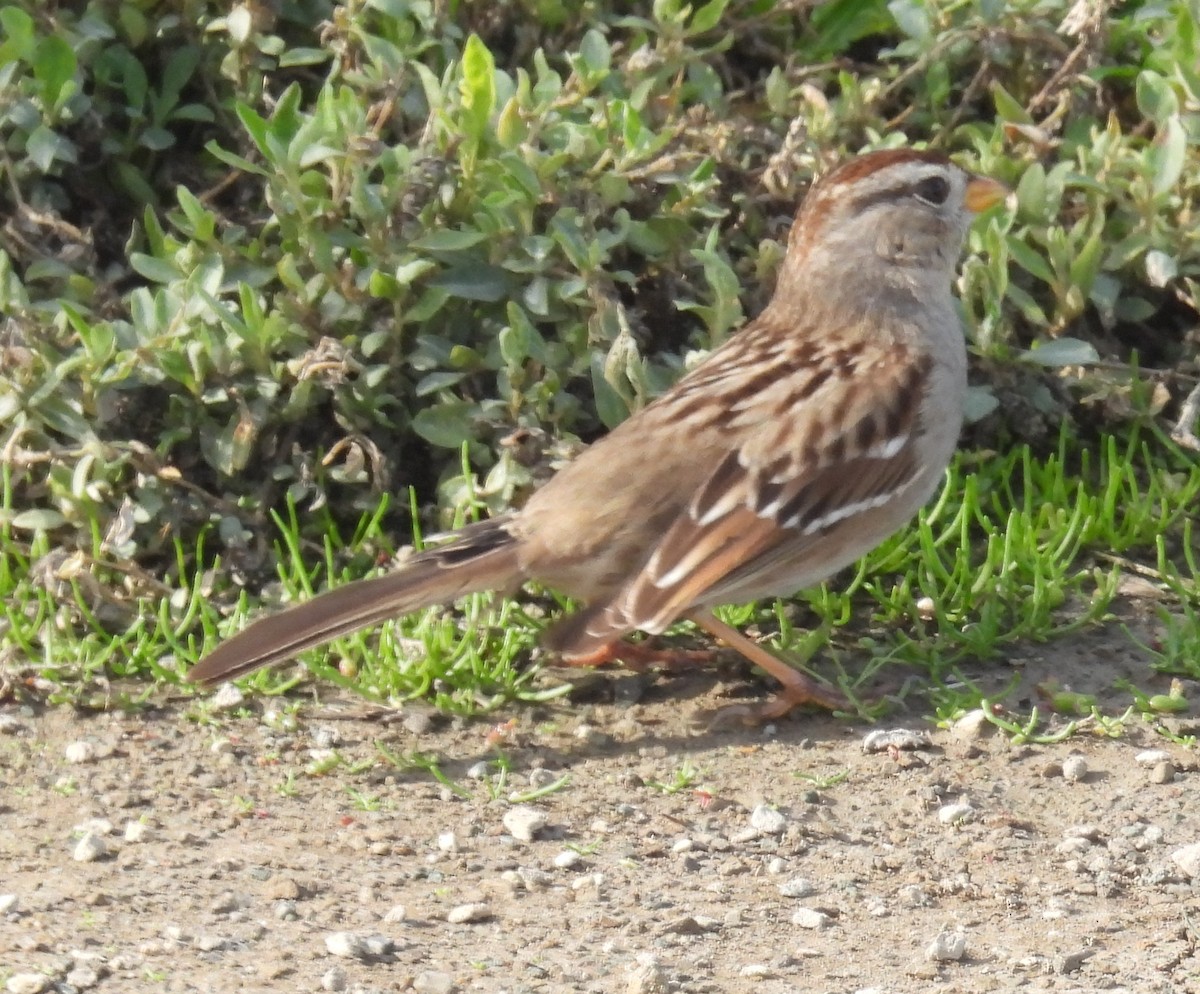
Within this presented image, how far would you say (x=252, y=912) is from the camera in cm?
411

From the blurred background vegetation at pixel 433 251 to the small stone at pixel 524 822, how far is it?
115 cm

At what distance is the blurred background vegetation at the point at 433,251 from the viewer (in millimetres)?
5535

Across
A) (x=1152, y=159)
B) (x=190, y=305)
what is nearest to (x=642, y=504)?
(x=190, y=305)

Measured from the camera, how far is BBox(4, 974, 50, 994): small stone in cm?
367

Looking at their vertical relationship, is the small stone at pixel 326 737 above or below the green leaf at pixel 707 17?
below

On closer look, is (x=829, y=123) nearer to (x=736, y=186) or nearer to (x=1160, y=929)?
(x=736, y=186)

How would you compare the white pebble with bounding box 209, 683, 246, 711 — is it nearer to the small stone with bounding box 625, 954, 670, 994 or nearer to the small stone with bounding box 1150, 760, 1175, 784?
the small stone with bounding box 625, 954, 670, 994

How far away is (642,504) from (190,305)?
1459mm

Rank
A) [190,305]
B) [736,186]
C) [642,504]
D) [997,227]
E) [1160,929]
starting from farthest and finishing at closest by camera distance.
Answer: [736,186] → [997,227] → [190,305] → [642,504] → [1160,929]

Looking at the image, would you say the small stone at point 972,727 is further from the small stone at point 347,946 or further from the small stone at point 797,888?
the small stone at point 347,946

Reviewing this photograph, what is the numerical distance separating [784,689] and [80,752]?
175 centimetres

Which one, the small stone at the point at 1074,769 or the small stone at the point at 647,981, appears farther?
the small stone at the point at 1074,769

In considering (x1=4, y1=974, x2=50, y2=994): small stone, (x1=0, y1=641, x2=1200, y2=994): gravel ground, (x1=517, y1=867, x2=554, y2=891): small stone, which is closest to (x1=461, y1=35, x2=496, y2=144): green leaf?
(x1=0, y1=641, x2=1200, y2=994): gravel ground

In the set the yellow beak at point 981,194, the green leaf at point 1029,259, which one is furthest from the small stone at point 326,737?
the green leaf at point 1029,259
